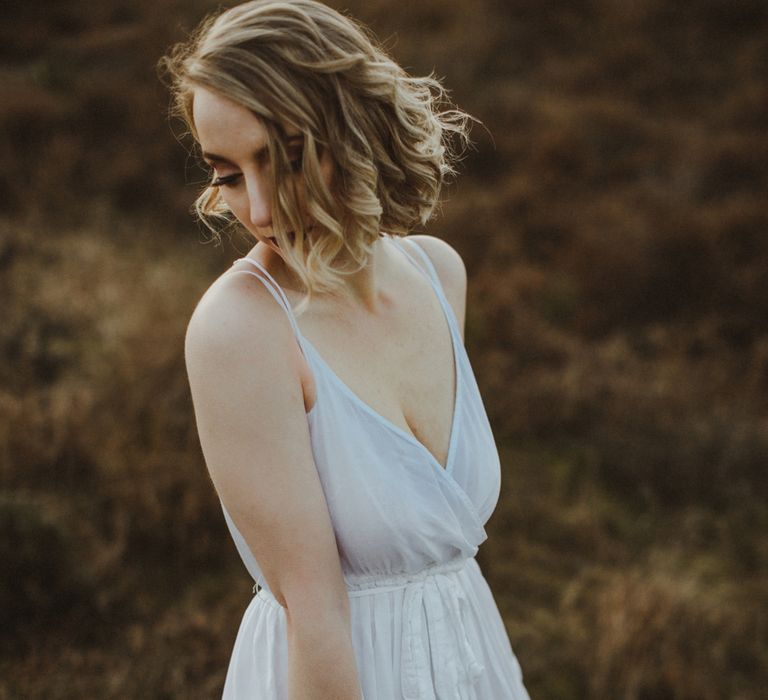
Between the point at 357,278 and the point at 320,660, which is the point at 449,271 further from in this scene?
the point at 320,660

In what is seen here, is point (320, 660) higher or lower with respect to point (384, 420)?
lower

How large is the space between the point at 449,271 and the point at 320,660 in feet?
2.80

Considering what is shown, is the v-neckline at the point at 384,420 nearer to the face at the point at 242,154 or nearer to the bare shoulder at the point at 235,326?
the bare shoulder at the point at 235,326

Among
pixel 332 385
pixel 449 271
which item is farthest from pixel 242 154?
pixel 449 271

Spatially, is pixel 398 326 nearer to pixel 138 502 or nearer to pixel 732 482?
pixel 138 502

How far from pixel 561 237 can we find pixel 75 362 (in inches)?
139

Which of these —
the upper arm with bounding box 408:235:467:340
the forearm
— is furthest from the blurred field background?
the forearm

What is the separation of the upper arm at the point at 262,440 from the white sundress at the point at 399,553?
6 centimetres

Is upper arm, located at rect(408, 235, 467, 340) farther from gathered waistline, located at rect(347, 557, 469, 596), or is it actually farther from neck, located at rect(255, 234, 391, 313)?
gathered waistline, located at rect(347, 557, 469, 596)

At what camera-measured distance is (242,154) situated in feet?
4.31

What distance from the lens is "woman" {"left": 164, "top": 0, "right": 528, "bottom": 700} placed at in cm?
128

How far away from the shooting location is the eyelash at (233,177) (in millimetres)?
1352

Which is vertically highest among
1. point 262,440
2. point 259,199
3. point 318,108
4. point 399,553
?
point 318,108

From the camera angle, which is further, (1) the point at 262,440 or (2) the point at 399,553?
(2) the point at 399,553
